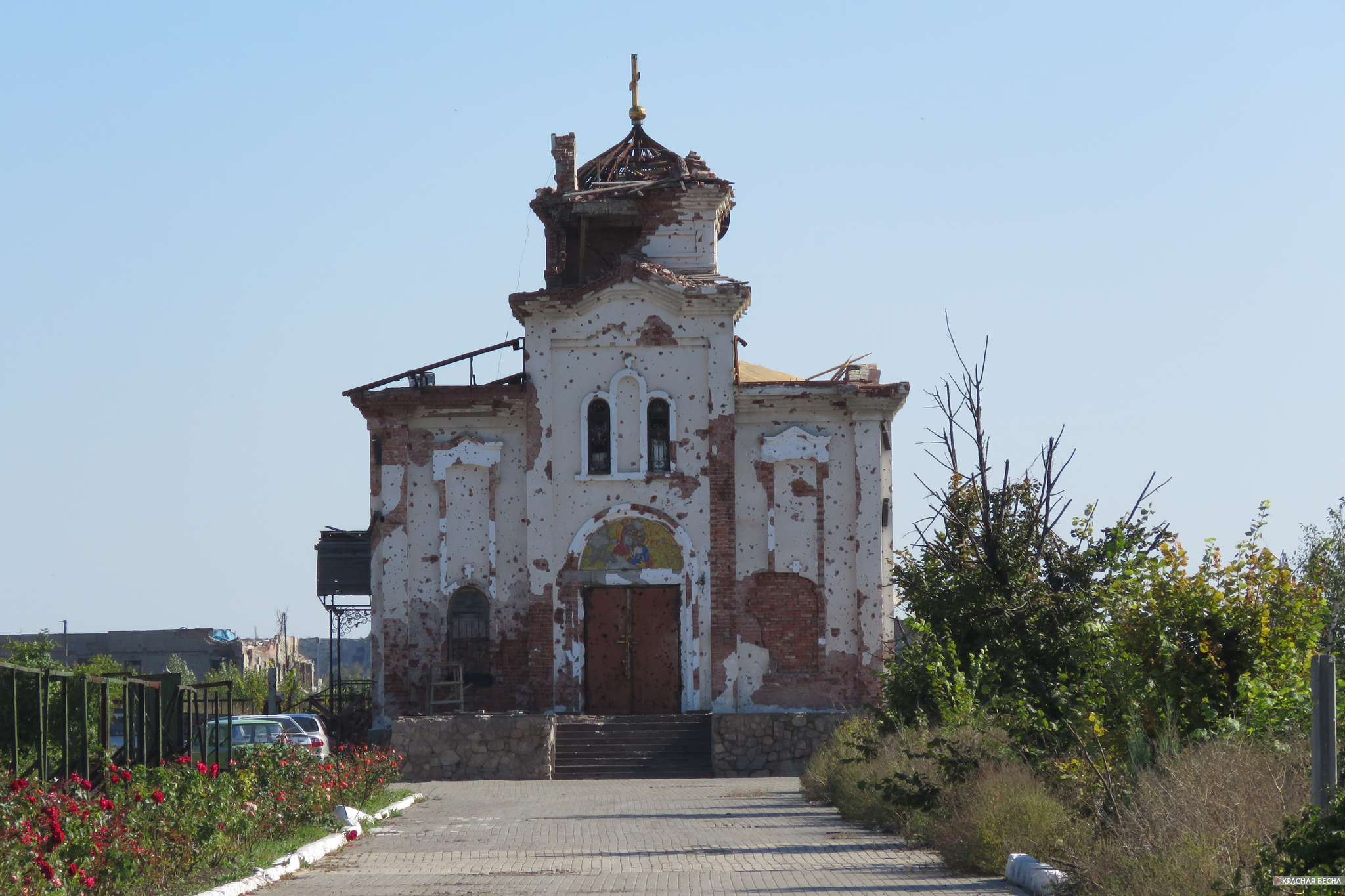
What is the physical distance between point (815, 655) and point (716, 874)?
18820 millimetres

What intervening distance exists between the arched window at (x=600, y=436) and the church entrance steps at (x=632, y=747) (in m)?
5.40

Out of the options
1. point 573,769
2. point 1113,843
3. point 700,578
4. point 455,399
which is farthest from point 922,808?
point 455,399

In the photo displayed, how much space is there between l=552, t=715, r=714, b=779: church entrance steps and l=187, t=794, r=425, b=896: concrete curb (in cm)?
890

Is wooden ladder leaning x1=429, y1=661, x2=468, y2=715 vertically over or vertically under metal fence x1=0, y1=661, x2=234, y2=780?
under

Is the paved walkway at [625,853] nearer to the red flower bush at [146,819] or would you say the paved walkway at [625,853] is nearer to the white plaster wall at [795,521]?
the red flower bush at [146,819]

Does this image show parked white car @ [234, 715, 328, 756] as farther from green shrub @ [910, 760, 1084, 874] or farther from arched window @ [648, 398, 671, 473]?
green shrub @ [910, 760, 1084, 874]

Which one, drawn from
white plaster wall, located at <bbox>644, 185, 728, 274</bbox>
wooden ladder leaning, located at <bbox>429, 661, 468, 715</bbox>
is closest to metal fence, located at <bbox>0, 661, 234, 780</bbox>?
wooden ladder leaning, located at <bbox>429, 661, 468, 715</bbox>

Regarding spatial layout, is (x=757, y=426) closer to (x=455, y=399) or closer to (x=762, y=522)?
(x=762, y=522)

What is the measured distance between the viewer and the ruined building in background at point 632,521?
3170 centimetres

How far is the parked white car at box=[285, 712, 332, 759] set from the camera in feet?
87.1

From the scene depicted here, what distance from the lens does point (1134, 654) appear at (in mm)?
13578

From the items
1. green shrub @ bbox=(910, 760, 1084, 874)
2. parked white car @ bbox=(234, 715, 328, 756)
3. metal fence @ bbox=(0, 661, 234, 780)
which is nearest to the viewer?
green shrub @ bbox=(910, 760, 1084, 874)

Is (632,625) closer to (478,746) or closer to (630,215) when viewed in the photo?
(478,746)

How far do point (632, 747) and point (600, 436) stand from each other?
6698 millimetres
